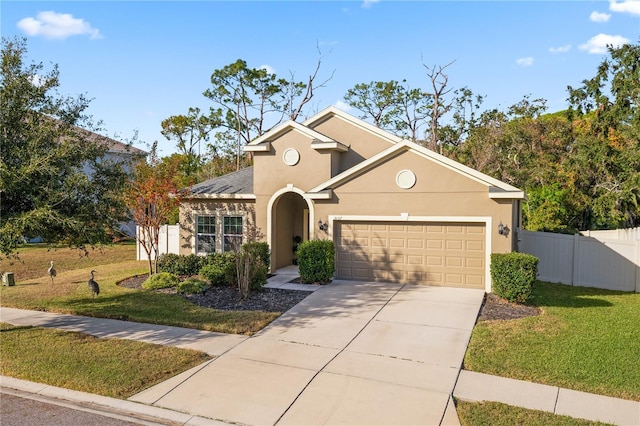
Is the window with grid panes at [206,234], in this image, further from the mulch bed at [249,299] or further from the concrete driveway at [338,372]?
the concrete driveway at [338,372]

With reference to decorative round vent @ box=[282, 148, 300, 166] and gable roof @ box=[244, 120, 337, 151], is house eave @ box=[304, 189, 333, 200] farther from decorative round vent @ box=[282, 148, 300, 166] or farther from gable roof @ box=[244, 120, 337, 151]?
gable roof @ box=[244, 120, 337, 151]

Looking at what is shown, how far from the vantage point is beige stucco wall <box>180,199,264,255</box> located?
1694 cm

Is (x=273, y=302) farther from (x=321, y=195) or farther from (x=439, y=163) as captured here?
(x=439, y=163)

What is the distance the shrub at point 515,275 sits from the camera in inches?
441

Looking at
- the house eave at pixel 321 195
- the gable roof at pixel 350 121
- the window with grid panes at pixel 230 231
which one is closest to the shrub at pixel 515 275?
the house eave at pixel 321 195

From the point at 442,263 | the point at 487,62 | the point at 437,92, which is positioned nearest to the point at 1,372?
the point at 442,263

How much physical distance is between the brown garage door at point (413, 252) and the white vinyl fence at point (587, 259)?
3.41 metres

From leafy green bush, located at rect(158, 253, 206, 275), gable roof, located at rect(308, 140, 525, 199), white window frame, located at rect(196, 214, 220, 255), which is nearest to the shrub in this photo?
gable roof, located at rect(308, 140, 525, 199)

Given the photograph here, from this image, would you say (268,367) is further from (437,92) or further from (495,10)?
(437,92)

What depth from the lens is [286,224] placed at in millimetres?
17453

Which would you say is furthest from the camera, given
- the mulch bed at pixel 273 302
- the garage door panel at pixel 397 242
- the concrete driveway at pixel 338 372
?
the garage door panel at pixel 397 242

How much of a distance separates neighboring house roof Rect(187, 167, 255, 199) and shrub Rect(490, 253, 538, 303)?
913 cm

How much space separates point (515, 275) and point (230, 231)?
1051 cm

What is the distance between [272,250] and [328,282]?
3249mm
